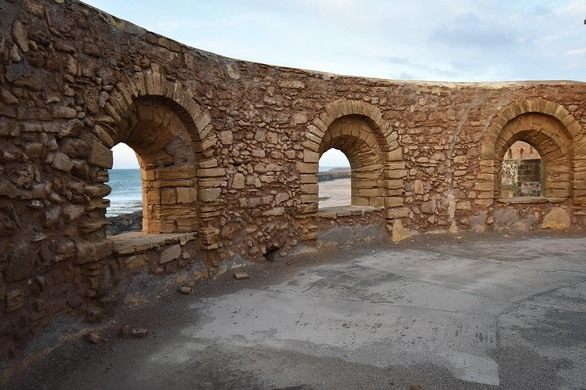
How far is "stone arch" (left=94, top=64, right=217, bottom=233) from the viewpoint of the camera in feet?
17.4

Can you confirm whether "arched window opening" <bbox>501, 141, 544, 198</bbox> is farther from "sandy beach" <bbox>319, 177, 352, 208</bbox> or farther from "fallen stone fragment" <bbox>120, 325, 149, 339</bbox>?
"fallen stone fragment" <bbox>120, 325, 149, 339</bbox>

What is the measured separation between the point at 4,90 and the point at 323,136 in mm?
5000

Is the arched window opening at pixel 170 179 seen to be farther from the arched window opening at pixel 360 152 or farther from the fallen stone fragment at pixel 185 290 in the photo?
the arched window opening at pixel 360 152

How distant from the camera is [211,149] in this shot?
5.84 metres

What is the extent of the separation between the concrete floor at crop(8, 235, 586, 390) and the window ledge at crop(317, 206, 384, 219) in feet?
4.73

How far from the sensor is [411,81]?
8.26 m

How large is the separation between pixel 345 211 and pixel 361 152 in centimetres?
137

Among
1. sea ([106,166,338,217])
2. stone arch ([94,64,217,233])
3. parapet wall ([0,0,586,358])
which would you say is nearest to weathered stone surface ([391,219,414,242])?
parapet wall ([0,0,586,358])

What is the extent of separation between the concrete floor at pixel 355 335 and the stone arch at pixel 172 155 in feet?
3.85

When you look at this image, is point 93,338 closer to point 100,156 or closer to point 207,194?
point 100,156

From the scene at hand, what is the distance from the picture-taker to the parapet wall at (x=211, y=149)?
3529mm

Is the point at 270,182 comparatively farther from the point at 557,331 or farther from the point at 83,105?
the point at 557,331

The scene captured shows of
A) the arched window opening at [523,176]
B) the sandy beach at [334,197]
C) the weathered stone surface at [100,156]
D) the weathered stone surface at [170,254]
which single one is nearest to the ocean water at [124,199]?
the sandy beach at [334,197]

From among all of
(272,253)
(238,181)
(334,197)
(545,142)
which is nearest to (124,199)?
(334,197)
